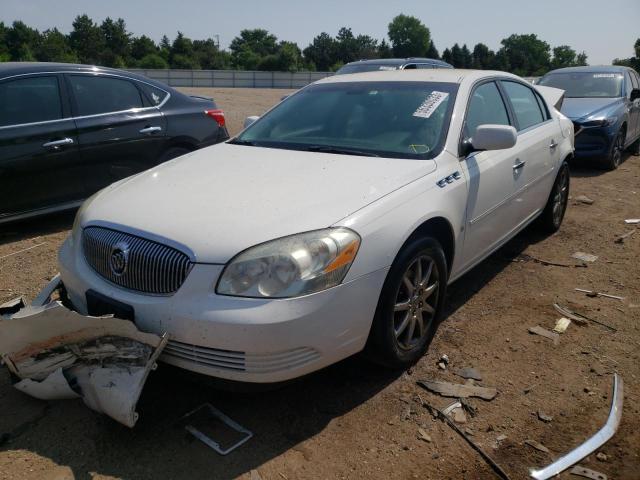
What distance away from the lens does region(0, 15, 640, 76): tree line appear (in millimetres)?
68438

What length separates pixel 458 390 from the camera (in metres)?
2.97

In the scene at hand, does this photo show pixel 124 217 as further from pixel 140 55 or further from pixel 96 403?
pixel 140 55

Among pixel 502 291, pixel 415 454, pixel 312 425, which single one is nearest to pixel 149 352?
pixel 312 425

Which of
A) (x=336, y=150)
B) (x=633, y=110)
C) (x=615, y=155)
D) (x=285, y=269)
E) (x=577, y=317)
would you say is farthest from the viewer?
(x=633, y=110)

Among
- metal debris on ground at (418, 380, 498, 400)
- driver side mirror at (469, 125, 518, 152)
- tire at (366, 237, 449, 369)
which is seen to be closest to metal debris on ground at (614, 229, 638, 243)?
driver side mirror at (469, 125, 518, 152)

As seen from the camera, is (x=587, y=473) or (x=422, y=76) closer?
(x=587, y=473)

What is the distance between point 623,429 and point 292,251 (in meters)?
1.82

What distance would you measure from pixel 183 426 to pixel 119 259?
0.85m

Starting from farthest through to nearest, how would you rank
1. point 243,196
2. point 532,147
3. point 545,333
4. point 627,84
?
1. point 627,84
2. point 532,147
3. point 545,333
4. point 243,196

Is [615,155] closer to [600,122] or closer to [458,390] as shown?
[600,122]

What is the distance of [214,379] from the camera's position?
2479mm


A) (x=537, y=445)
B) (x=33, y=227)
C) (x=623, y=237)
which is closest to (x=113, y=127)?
(x=33, y=227)

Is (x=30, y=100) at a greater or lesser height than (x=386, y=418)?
greater

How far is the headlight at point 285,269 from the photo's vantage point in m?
2.37
